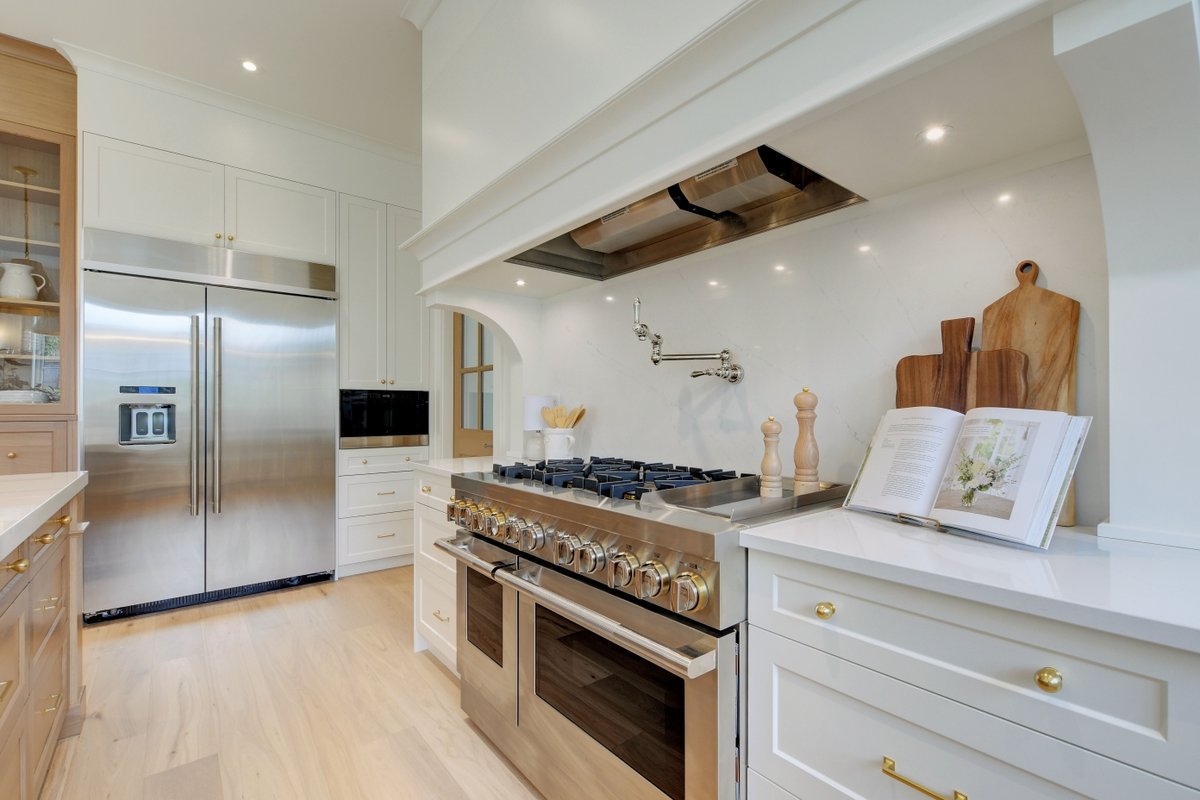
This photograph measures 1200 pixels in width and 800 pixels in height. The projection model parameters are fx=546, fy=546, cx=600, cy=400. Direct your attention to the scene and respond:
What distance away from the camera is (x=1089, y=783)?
0.67 m

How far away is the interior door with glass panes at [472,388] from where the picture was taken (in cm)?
369

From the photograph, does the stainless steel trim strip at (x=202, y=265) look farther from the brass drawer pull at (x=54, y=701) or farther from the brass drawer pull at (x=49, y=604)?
the brass drawer pull at (x=54, y=701)

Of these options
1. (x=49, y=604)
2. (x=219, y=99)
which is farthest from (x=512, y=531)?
(x=219, y=99)

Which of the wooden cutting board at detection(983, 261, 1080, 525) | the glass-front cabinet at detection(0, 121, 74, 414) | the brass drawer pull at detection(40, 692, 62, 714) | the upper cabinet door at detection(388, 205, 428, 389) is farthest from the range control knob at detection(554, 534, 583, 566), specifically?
the glass-front cabinet at detection(0, 121, 74, 414)

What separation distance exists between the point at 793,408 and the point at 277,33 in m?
2.99

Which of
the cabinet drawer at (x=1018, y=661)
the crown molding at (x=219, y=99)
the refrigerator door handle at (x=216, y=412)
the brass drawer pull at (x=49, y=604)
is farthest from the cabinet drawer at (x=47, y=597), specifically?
the crown molding at (x=219, y=99)

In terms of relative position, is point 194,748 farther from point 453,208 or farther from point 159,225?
point 159,225

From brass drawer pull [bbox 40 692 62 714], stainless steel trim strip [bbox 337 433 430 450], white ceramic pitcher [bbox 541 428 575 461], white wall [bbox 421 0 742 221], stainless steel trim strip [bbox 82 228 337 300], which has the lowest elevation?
brass drawer pull [bbox 40 692 62 714]

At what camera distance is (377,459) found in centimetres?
367

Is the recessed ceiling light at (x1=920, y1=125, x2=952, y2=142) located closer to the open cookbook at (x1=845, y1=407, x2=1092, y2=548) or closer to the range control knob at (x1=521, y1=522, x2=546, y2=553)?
the open cookbook at (x1=845, y1=407, x2=1092, y2=548)

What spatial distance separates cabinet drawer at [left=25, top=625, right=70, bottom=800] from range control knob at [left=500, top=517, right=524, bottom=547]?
1.26 m

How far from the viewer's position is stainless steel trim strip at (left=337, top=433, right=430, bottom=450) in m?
3.55

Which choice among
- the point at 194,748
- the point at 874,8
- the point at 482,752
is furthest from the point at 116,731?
→ the point at 874,8

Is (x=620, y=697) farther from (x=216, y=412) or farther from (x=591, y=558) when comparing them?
(x=216, y=412)
